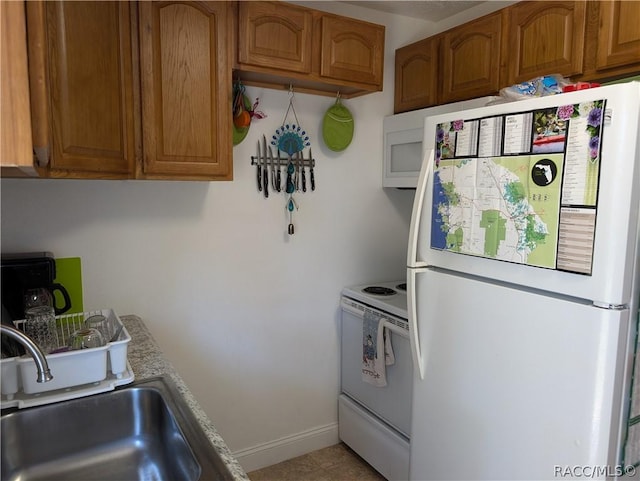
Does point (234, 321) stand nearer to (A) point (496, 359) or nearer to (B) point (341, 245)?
(B) point (341, 245)

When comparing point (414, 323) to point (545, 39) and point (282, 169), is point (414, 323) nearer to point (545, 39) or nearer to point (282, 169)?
point (282, 169)

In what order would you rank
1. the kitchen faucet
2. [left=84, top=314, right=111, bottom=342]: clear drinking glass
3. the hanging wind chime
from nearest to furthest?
the kitchen faucet < [left=84, top=314, right=111, bottom=342]: clear drinking glass < the hanging wind chime

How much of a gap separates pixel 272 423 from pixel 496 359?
151cm

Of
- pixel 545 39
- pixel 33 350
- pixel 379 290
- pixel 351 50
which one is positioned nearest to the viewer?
pixel 33 350

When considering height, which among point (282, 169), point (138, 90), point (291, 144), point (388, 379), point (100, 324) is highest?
point (138, 90)

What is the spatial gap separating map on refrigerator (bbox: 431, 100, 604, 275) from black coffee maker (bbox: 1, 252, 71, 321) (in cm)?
144

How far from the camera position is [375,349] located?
2.31 meters

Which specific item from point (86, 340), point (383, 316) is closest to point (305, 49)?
point (383, 316)

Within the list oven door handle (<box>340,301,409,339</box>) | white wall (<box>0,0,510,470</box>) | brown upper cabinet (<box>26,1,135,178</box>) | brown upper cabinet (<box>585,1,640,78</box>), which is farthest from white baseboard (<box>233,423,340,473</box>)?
brown upper cabinet (<box>585,1,640,78</box>)

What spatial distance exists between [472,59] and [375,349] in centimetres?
153

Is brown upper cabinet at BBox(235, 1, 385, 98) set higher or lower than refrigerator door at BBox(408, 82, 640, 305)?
higher

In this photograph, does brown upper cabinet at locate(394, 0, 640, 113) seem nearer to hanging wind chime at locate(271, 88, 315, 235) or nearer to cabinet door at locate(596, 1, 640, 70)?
cabinet door at locate(596, 1, 640, 70)

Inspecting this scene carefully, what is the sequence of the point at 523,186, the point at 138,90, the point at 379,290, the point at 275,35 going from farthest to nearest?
the point at 379,290
the point at 275,35
the point at 138,90
the point at 523,186

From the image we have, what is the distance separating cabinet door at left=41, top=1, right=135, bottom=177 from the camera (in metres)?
1.39
